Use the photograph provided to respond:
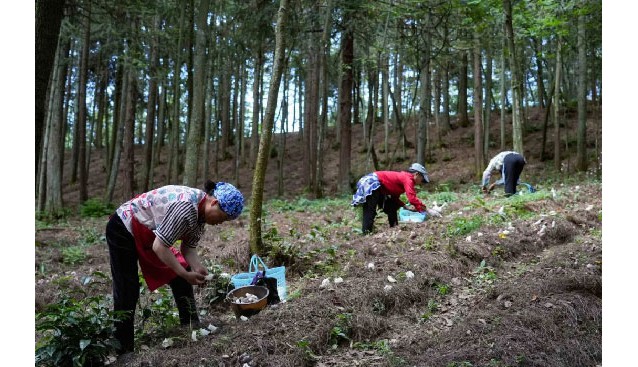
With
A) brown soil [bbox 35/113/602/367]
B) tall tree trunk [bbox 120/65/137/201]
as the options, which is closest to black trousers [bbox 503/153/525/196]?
brown soil [bbox 35/113/602/367]

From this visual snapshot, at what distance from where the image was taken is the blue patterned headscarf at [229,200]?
9.73 ft

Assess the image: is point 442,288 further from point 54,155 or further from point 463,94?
point 463,94

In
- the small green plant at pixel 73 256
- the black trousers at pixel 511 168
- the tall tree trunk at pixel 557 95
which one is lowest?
the small green plant at pixel 73 256

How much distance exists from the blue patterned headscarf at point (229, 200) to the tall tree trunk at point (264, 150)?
1.73m

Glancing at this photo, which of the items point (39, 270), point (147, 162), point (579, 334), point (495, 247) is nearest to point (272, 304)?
point (579, 334)

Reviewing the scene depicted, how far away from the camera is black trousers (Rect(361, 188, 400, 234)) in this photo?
22.2 feet

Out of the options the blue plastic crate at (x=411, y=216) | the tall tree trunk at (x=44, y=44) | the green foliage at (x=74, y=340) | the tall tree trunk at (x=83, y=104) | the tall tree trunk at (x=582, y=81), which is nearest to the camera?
the green foliage at (x=74, y=340)

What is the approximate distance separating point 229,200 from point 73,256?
5333 millimetres

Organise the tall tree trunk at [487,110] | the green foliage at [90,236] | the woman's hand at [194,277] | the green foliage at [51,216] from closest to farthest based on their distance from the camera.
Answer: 1. the woman's hand at [194,277]
2. the green foliage at [90,236]
3. the green foliage at [51,216]
4. the tall tree trunk at [487,110]

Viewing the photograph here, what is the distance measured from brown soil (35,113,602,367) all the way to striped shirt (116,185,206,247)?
2.75 ft

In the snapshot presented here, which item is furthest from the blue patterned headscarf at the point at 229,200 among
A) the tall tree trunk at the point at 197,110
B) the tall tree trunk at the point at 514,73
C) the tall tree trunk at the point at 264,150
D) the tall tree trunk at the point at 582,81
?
the tall tree trunk at the point at 582,81

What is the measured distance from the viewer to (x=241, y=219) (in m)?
9.88

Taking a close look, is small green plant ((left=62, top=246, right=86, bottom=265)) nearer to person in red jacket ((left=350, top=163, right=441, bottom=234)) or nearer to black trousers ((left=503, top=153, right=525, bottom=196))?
person in red jacket ((left=350, top=163, right=441, bottom=234))

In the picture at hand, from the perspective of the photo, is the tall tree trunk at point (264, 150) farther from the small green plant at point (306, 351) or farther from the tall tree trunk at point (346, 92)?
the tall tree trunk at point (346, 92)
